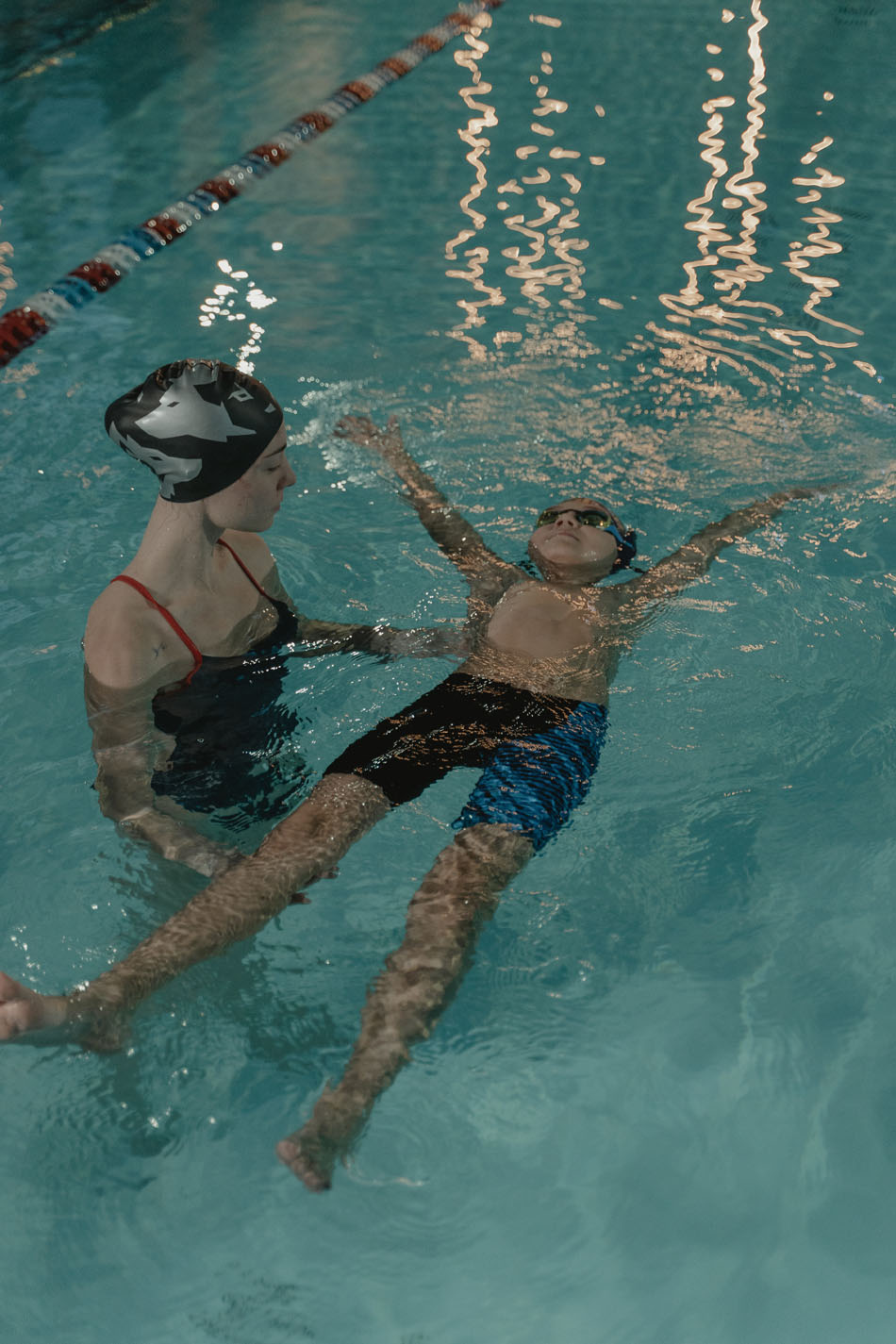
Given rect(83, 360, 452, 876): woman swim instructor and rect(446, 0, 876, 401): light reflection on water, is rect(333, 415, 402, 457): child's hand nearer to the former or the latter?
rect(446, 0, 876, 401): light reflection on water

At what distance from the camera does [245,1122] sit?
2.61 meters

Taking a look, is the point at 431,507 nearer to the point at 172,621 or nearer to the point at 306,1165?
the point at 172,621

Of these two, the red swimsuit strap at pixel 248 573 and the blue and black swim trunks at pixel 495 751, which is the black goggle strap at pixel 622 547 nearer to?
the blue and black swim trunks at pixel 495 751

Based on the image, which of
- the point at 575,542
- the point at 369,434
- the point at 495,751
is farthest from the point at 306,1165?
the point at 369,434

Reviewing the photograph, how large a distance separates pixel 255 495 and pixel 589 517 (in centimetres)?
155

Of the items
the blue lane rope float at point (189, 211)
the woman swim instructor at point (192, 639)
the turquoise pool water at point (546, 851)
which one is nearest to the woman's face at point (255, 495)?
the woman swim instructor at point (192, 639)

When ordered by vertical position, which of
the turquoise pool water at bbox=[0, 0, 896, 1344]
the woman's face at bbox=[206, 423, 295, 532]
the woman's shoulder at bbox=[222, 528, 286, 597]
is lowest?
the turquoise pool water at bbox=[0, 0, 896, 1344]

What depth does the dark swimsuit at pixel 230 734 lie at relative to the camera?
2848mm

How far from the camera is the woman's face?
2742 millimetres

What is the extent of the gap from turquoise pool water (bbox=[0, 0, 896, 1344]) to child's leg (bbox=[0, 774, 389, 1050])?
0.80ft

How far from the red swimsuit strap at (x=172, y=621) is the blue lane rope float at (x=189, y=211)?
357 cm

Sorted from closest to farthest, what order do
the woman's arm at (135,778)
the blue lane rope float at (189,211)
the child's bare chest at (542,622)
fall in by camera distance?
the woman's arm at (135,778), the child's bare chest at (542,622), the blue lane rope float at (189,211)

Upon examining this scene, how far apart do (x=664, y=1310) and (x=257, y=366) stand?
4557 millimetres

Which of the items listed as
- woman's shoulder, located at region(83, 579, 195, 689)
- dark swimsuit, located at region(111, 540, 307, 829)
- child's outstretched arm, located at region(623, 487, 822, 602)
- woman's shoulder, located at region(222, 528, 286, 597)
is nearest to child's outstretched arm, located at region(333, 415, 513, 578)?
child's outstretched arm, located at region(623, 487, 822, 602)
